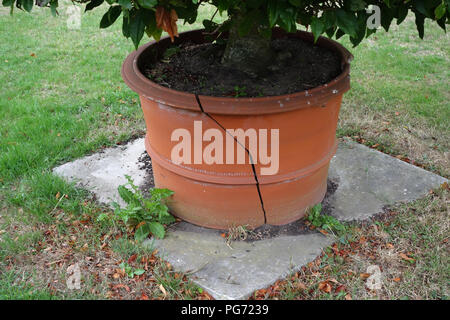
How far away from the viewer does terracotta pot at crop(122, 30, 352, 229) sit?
224 centimetres

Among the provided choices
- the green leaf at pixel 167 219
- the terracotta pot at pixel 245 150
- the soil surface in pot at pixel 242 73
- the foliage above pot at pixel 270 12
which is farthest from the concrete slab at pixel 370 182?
the foliage above pot at pixel 270 12

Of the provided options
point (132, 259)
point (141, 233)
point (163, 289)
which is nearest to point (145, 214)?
point (141, 233)

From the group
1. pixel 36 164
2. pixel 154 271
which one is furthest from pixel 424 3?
pixel 36 164

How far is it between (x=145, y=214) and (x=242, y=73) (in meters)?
1.06

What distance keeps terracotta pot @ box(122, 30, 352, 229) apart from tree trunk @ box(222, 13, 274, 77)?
496 mm

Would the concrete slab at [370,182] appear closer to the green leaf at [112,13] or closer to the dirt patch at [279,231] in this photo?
the dirt patch at [279,231]

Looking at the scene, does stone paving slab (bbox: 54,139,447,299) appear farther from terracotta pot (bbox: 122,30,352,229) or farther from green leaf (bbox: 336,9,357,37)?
green leaf (bbox: 336,9,357,37)

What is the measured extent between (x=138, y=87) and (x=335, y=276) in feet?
4.99

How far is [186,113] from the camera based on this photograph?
2318 mm

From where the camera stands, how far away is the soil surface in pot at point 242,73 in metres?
2.51

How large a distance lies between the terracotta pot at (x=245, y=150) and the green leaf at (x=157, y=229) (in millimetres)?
191

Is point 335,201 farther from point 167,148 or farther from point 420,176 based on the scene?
point 167,148

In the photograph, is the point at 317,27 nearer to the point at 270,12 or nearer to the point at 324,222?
the point at 270,12

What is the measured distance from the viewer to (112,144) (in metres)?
3.66
